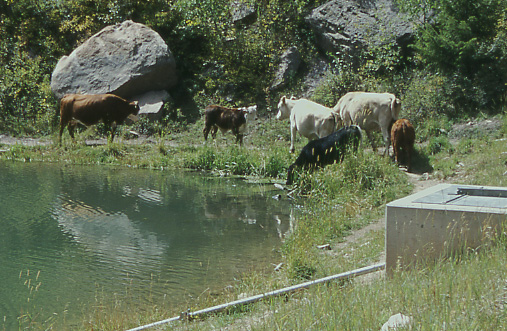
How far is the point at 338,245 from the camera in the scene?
304 inches

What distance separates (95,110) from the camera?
1802 centimetres

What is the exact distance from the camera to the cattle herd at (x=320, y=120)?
11781 mm

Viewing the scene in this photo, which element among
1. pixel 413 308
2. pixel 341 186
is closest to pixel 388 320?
pixel 413 308

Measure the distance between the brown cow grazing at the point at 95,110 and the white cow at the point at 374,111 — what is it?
7698mm

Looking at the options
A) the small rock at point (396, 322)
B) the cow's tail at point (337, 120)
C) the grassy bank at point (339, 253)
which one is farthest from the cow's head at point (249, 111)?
the small rock at point (396, 322)

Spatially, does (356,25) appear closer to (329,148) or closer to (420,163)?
(420,163)

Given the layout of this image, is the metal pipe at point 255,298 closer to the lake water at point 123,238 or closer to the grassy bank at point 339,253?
the grassy bank at point 339,253

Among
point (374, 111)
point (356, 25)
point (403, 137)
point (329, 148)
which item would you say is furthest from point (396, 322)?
point (356, 25)

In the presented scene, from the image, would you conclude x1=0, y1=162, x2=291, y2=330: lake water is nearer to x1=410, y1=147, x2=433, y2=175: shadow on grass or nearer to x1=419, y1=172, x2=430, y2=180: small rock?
x1=419, y1=172, x2=430, y2=180: small rock

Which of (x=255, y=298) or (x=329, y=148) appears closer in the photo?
(x=255, y=298)

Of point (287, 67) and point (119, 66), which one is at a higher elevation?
point (119, 66)

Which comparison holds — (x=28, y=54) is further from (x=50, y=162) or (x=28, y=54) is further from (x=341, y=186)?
(x=341, y=186)

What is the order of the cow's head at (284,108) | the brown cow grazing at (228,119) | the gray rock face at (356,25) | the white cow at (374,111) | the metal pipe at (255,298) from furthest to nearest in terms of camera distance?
the gray rock face at (356,25) < the brown cow grazing at (228,119) < the cow's head at (284,108) < the white cow at (374,111) < the metal pipe at (255,298)

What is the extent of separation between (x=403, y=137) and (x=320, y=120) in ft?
6.42
